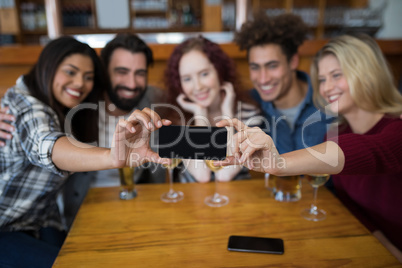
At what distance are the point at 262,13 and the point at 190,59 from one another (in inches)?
22.6

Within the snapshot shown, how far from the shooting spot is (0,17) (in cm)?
451

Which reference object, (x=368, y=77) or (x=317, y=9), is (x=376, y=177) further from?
(x=317, y=9)

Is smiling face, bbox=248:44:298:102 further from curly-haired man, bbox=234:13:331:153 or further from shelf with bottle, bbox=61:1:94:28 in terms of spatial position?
shelf with bottle, bbox=61:1:94:28

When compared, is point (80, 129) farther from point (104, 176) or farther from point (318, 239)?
point (318, 239)

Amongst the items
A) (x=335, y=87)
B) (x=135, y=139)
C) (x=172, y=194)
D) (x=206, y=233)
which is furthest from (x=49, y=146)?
(x=335, y=87)

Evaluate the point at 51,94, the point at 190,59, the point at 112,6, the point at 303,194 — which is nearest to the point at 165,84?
the point at 190,59

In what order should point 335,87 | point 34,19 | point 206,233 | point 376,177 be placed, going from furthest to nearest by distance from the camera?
point 34,19 → point 335,87 → point 376,177 → point 206,233

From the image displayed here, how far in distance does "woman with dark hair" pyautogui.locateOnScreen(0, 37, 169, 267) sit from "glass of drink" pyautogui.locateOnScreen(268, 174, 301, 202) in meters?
0.49

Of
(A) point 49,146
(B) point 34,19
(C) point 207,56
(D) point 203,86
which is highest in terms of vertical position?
(B) point 34,19

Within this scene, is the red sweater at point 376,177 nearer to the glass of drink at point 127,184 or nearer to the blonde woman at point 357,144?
the blonde woman at point 357,144

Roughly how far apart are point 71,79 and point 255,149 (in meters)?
0.94

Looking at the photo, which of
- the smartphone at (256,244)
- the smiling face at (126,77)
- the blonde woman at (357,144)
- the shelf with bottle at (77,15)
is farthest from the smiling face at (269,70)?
the shelf with bottle at (77,15)

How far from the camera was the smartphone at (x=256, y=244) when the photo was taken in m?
0.87

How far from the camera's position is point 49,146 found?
3.32 ft
